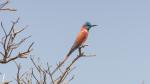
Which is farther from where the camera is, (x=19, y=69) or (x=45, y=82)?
(x=45, y=82)

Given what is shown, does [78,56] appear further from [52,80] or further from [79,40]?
[79,40]

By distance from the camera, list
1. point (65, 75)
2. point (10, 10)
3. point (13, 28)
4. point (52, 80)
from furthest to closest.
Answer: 1. point (52, 80)
2. point (65, 75)
3. point (13, 28)
4. point (10, 10)

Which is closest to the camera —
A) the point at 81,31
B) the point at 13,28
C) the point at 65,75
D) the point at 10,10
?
the point at 10,10

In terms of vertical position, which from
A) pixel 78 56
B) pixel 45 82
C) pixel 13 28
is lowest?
pixel 45 82

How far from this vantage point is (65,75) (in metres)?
7.71

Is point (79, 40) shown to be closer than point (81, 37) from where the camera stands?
Yes

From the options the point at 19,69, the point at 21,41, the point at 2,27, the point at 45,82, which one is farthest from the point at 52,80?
the point at 2,27

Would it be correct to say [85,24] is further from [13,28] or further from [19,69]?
[13,28]

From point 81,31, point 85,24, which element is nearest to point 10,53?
point 81,31

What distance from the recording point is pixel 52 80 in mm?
9391

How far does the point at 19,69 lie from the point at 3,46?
5.30 feet

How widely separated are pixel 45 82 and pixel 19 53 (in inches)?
148

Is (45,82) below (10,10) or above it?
below

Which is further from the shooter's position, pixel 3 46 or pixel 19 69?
pixel 19 69
